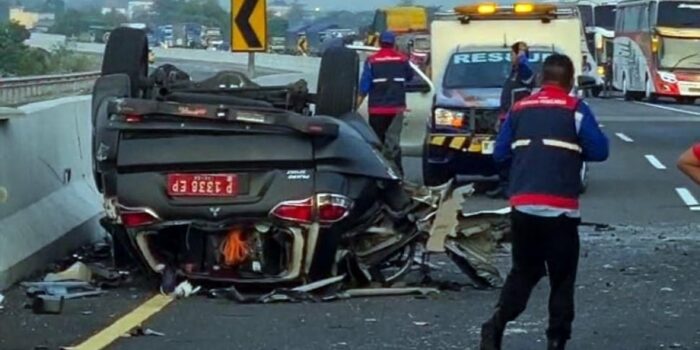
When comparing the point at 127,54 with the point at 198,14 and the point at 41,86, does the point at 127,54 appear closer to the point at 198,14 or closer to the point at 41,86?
the point at 41,86

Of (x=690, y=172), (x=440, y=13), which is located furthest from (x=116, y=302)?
(x=440, y=13)

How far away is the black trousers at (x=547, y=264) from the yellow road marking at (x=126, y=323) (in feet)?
7.01

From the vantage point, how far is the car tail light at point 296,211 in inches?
439

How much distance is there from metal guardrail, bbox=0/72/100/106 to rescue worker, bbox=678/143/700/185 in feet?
97.4

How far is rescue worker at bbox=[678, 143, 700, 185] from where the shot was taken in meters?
7.79

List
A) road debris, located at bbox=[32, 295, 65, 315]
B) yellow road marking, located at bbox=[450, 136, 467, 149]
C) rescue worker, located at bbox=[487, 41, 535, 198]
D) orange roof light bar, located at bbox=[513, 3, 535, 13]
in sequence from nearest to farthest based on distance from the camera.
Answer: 1. road debris, located at bbox=[32, 295, 65, 315]
2. rescue worker, located at bbox=[487, 41, 535, 198]
3. yellow road marking, located at bbox=[450, 136, 467, 149]
4. orange roof light bar, located at bbox=[513, 3, 535, 13]

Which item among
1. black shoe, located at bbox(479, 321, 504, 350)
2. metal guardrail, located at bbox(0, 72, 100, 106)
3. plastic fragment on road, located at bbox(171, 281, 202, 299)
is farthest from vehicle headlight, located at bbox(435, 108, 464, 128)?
metal guardrail, located at bbox(0, 72, 100, 106)

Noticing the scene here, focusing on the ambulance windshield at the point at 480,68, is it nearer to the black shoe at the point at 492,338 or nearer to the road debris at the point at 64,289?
the road debris at the point at 64,289

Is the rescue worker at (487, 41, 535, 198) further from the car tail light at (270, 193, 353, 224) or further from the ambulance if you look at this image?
the car tail light at (270, 193, 353, 224)

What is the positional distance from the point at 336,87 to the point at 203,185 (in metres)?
1.98

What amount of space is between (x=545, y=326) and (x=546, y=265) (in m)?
1.15

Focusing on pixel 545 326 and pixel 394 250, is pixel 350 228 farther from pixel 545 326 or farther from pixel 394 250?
pixel 545 326

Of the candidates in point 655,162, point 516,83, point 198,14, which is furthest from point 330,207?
point 198,14

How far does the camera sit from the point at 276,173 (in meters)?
11.3
